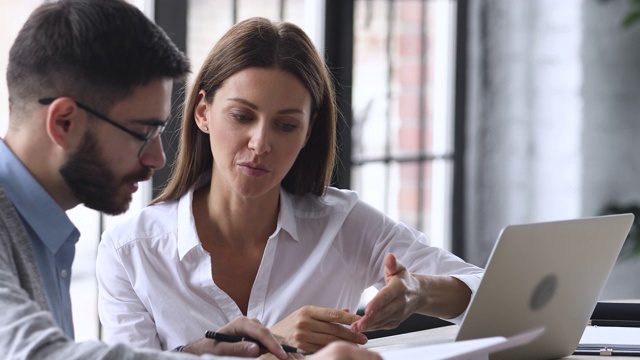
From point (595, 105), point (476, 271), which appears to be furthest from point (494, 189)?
point (476, 271)

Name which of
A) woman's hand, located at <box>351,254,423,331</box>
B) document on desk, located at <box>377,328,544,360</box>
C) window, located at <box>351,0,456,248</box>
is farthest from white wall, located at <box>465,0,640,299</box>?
document on desk, located at <box>377,328,544,360</box>

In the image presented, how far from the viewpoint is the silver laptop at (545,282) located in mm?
1516

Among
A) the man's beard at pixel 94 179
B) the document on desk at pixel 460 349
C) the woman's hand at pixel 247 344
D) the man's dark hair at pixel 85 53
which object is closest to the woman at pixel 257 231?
the woman's hand at pixel 247 344

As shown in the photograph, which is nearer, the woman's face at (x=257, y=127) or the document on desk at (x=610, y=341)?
the document on desk at (x=610, y=341)

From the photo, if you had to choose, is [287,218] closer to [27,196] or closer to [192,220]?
[192,220]

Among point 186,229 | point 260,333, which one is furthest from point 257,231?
point 260,333

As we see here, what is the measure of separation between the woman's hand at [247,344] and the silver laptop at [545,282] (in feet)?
0.97

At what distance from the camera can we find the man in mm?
1270

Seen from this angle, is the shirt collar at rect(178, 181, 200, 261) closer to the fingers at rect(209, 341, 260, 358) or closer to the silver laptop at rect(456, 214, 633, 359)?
the fingers at rect(209, 341, 260, 358)

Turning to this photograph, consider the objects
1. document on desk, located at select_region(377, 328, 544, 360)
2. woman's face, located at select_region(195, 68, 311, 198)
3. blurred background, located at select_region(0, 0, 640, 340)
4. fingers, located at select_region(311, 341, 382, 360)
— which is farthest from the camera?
blurred background, located at select_region(0, 0, 640, 340)

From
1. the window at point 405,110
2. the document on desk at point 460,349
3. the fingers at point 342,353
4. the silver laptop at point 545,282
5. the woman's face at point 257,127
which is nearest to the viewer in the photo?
the fingers at point 342,353

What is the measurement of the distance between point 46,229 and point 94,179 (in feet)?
0.32

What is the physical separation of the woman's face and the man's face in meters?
0.54

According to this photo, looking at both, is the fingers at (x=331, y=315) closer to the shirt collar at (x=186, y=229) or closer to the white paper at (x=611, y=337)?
the shirt collar at (x=186, y=229)
